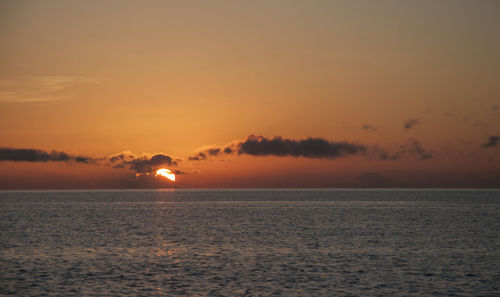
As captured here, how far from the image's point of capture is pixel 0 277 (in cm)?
4197

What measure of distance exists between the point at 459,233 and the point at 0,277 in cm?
6558

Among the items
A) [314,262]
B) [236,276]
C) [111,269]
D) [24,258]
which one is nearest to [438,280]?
[314,262]

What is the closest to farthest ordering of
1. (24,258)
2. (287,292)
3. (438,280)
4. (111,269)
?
(287,292) → (438,280) → (111,269) → (24,258)

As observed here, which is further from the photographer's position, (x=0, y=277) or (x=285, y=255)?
(x=285, y=255)

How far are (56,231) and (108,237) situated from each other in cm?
1654

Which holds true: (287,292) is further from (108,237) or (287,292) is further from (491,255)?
(108,237)

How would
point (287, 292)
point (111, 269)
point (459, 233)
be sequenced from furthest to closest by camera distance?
point (459, 233)
point (111, 269)
point (287, 292)

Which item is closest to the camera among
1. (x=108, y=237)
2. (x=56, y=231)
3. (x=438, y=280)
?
(x=438, y=280)

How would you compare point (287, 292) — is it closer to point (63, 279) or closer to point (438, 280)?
point (438, 280)

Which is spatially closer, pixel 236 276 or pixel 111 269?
pixel 236 276

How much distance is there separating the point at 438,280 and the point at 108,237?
4901 cm

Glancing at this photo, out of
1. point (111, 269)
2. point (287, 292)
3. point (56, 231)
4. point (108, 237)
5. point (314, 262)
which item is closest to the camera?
point (287, 292)

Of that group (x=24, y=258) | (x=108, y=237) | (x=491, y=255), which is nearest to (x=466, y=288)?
(x=491, y=255)

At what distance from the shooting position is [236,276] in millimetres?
42156
